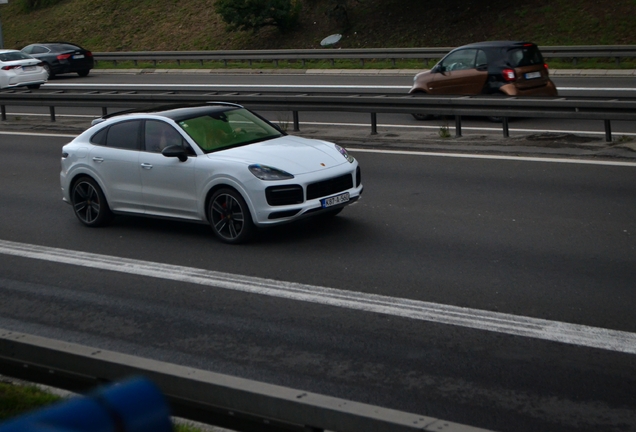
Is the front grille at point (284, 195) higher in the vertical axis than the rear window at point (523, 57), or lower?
lower

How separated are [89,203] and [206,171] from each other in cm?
224

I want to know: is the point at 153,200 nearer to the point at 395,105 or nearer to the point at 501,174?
the point at 501,174

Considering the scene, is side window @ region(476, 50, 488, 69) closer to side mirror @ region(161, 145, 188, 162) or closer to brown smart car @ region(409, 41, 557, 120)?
brown smart car @ region(409, 41, 557, 120)

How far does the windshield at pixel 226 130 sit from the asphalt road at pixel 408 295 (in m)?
1.14

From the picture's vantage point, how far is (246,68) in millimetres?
34781

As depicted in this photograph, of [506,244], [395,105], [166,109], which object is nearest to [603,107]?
[395,105]

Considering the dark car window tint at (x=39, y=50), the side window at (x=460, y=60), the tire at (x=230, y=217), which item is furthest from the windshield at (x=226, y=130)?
the dark car window tint at (x=39, y=50)

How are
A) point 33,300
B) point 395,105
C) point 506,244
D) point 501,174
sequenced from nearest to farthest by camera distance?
point 33,300 → point 506,244 → point 501,174 → point 395,105

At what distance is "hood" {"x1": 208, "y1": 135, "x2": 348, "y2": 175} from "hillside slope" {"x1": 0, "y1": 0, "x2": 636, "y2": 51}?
21.9 meters

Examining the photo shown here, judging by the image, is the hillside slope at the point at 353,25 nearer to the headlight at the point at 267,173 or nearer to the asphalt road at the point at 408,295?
the asphalt road at the point at 408,295

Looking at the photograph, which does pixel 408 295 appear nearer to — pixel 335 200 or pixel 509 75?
pixel 335 200

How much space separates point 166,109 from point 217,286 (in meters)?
3.58

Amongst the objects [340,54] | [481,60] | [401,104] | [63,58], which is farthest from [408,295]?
[63,58]

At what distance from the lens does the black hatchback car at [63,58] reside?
120 feet
